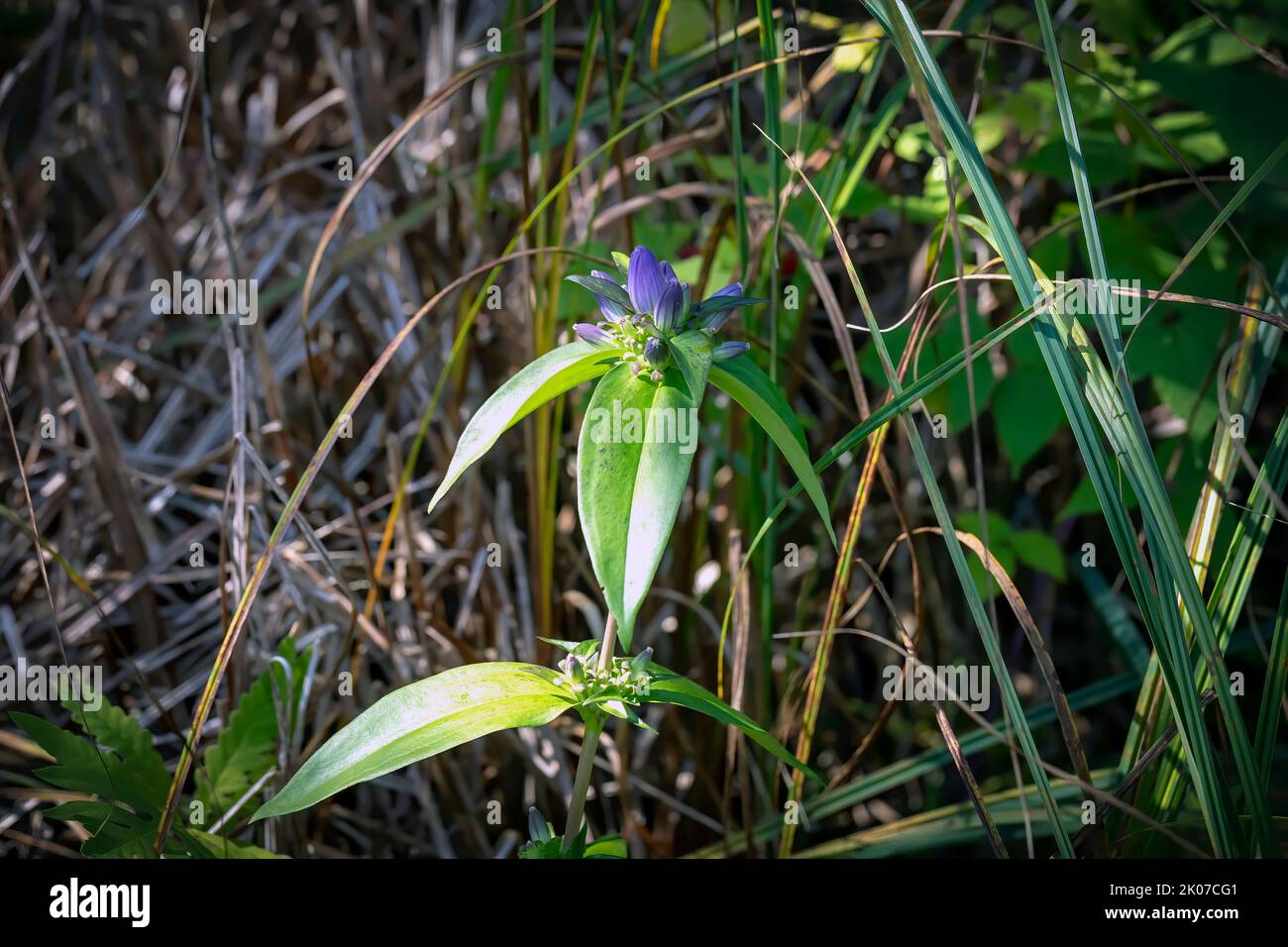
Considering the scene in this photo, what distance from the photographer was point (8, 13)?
1.79 metres

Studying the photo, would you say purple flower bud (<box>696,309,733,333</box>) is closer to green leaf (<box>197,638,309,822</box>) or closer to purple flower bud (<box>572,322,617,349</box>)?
purple flower bud (<box>572,322,617,349</box>)

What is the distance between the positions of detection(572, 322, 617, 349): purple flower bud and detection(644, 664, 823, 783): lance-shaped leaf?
0.76 ft

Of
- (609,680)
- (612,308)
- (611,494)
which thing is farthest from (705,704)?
(612,308)

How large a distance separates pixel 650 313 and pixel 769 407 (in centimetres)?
10

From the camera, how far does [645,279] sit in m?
0.65

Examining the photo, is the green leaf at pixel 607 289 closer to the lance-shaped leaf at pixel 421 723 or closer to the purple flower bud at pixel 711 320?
the purple flower bud at pixel 711 320

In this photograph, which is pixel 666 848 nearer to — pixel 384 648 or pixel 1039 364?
pixel 384 648

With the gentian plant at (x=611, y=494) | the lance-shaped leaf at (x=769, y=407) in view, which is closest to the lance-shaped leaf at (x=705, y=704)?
the gentian plant at (x=611, y=494)

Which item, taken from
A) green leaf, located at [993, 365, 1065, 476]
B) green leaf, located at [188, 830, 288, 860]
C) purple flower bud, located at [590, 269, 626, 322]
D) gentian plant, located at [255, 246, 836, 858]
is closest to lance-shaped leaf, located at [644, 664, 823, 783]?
gentian plant, located at [255, 246, 836, 858]

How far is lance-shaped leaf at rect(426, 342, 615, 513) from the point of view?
61 centimetres

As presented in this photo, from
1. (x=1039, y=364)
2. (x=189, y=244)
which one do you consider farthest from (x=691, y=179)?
(x=189, y=244)

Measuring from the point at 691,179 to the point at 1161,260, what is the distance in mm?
772

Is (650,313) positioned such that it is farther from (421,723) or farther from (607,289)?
(421,723)

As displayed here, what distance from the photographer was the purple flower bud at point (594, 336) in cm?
65
